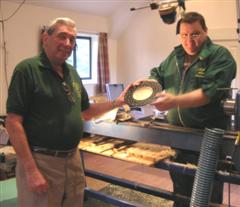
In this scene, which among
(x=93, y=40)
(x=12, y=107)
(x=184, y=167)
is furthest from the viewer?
(x=93, y=40)

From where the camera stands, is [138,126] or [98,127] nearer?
[138,126]

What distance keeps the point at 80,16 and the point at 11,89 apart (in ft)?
13.2

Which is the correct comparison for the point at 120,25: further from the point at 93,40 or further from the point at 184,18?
the point at 184,18

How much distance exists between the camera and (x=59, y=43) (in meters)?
1.70

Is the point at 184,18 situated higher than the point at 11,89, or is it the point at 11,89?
the point at 184,18

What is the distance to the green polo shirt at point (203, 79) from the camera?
65.9 inches

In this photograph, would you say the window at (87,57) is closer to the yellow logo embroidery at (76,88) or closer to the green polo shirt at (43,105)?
the yellow logo embroidery at (76,88)

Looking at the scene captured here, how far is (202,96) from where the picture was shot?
5.39 feet

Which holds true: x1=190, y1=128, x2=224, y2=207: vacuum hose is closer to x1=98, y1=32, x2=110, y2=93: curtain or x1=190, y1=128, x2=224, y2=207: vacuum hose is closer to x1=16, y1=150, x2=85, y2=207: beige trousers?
x1=16, y1=150, x2=85, y2=207: beige trousers

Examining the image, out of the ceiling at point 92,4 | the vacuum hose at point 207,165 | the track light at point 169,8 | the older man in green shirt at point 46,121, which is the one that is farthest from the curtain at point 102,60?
the vacuum hose at point 207,165

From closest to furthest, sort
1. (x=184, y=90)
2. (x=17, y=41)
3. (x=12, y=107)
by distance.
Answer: (x=12, y=107), (x=184, y=90), (x=17, y=41)

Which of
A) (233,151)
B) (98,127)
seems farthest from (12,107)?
(233,151)

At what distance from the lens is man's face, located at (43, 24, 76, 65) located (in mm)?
1690

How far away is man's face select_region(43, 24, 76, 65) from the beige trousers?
522mm
